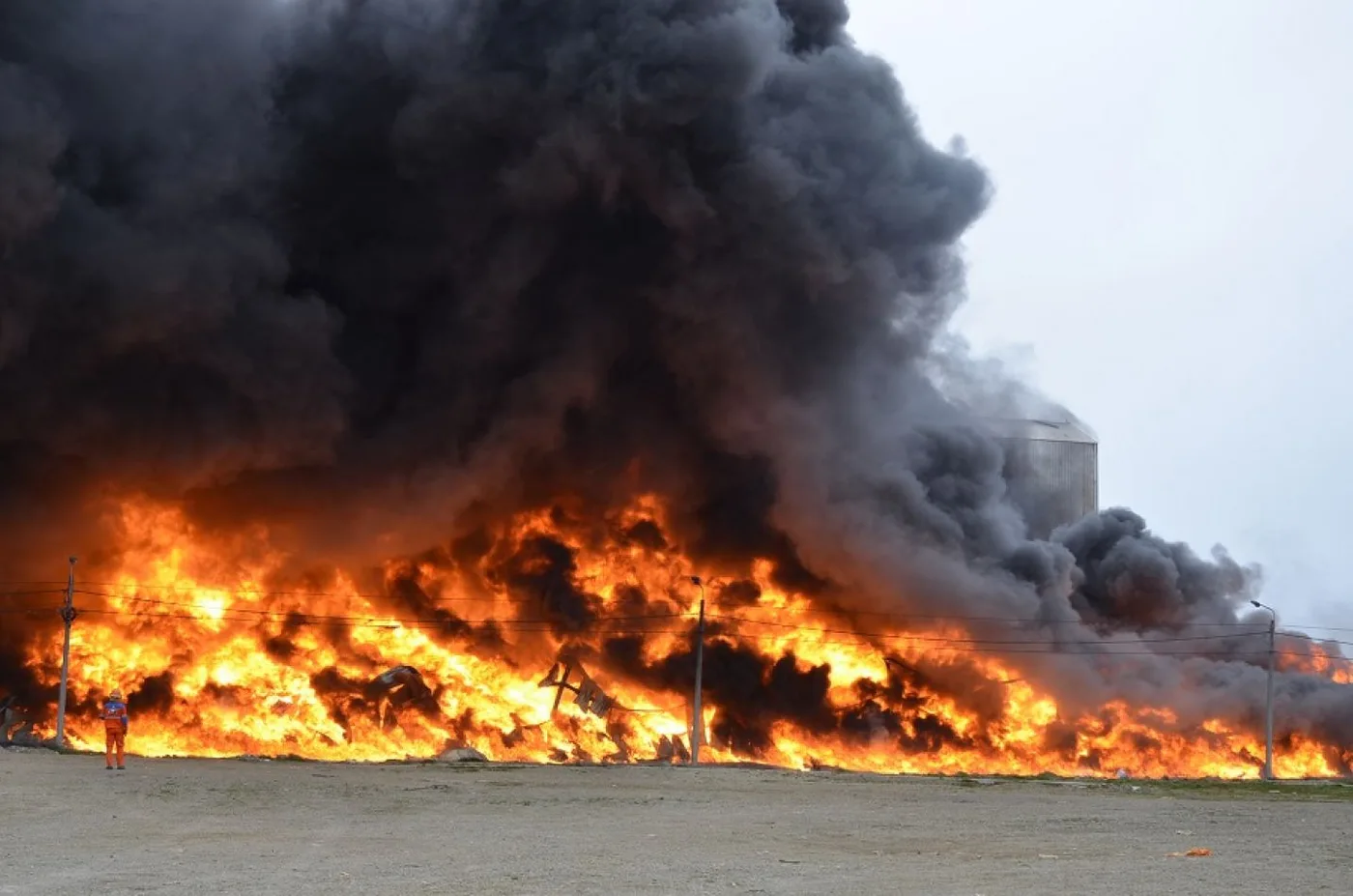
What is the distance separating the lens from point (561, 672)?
58.6m

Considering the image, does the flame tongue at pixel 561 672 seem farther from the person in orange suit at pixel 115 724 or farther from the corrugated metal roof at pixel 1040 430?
the corrugated metal roof at pixel 1040 430

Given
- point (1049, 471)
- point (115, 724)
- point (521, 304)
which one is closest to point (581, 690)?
point (521, 304)

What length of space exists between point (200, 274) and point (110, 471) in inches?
291

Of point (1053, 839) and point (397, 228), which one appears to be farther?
point (397, 228)

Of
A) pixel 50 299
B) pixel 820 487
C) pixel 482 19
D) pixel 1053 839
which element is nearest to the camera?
pixel 1053 839

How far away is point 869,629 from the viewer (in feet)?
195

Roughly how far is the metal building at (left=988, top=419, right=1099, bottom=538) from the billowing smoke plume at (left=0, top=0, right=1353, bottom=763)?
1127 centimetres

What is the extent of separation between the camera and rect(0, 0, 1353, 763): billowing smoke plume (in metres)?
51.9

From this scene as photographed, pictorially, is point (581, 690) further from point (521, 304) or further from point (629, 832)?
point (629, 832)

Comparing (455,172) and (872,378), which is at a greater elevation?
(455,172)

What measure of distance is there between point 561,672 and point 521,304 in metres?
12.1

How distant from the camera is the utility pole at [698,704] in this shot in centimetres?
5514

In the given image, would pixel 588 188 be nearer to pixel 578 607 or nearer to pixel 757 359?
pixel 757 359

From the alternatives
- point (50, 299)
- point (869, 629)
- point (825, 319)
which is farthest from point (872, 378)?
point (50, 299)
